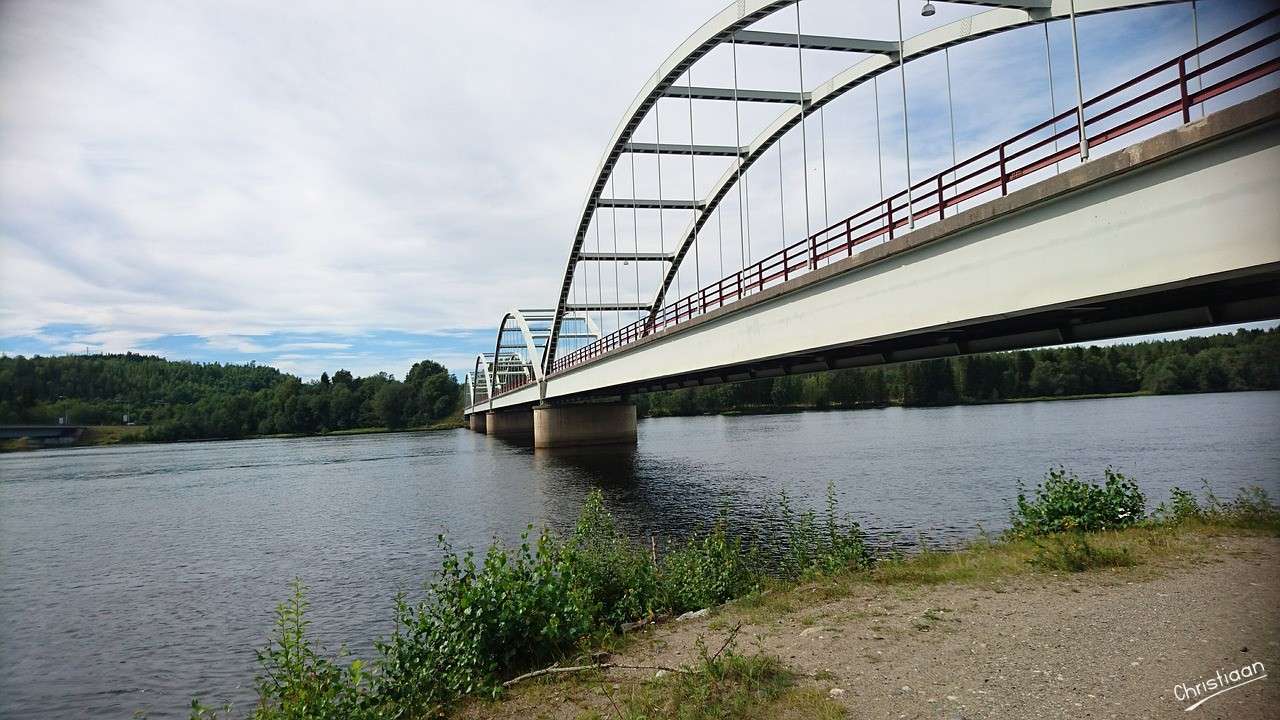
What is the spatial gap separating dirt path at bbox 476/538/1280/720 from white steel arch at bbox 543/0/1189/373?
9655 millimetres

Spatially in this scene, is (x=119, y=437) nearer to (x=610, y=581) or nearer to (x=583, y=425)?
(x=583, y=425)

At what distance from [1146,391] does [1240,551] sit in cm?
11438

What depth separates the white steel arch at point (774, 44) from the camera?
16.6m

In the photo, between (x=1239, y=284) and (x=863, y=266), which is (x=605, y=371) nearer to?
(x=863, y=266)

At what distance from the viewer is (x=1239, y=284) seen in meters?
10.3

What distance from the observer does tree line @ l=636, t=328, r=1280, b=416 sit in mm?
90625

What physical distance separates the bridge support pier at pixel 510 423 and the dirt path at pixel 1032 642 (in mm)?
96176

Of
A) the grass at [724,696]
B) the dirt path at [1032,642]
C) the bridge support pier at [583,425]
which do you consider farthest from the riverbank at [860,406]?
the grass at [724,696]

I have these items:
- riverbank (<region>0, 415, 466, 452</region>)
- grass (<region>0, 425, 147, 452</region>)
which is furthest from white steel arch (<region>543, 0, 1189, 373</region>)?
grass (<region>0, 425, 147, 452</region>)

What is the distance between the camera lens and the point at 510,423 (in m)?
112

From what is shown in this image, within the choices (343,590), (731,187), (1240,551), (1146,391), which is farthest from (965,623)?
(1146,391)

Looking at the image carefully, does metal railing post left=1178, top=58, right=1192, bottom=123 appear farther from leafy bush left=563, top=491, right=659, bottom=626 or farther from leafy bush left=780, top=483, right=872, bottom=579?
leafy bush left=563, top=491, right=659, bottom=626

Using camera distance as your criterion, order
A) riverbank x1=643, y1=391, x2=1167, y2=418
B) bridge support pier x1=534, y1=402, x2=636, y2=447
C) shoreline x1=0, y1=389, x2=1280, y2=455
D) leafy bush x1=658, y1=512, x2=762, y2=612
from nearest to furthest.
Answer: leafy bush x1=658, y1=512, x2=762, y2=612 < bridge support pier x1=534, y1=402, x2=636, y2=447 < riverbank x1=643, y1=391, x2=1167, y2=418 < shoreline x1=0, y1=389, x2=1280, y2=455

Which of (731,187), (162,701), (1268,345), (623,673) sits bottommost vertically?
(162,701)
